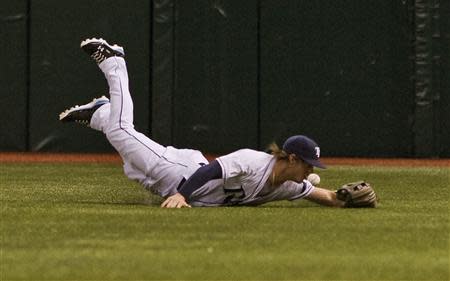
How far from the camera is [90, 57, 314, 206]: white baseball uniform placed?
7457 mm

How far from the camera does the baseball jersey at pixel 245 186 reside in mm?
7383

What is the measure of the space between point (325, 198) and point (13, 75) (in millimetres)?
8878

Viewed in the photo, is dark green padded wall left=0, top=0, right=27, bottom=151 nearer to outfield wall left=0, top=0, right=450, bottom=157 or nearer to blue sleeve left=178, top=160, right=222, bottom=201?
outfield wall left=0, top=0, right=450, bottom=157

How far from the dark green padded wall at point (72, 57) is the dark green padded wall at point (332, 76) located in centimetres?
166

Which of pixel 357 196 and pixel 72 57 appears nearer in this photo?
pixel 357 196

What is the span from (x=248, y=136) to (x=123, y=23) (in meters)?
2.28

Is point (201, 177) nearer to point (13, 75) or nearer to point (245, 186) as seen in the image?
point (245, 186)

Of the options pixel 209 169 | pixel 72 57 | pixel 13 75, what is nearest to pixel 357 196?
pixel 209 169

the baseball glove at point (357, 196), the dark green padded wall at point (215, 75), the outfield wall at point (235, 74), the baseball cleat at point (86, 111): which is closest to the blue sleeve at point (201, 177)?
the baseball glove at point (357, 196)

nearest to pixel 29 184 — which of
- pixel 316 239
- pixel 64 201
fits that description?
pixel 64 201

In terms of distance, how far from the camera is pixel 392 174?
1250 cm

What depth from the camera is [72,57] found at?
16.0 meters

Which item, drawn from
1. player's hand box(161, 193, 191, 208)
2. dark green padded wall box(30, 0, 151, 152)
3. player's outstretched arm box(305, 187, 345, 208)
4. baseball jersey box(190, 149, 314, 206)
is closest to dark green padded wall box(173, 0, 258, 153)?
dark green padded wall box(30, 0, 151, 152)

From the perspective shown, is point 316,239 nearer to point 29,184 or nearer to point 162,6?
point 29,184
